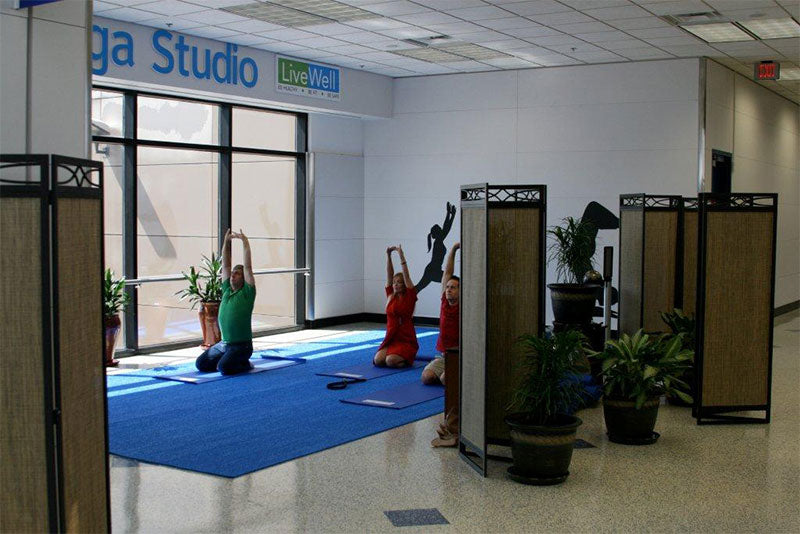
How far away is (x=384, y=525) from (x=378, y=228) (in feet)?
29.4

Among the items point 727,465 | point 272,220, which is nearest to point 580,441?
point 727,465

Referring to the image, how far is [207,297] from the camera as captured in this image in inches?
422

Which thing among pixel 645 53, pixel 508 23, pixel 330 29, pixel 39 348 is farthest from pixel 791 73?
pixel 39 348

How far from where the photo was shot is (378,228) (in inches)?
538

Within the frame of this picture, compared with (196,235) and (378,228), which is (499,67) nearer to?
(378,228)

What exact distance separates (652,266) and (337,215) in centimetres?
572

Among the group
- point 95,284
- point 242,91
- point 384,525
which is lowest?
point 384,525

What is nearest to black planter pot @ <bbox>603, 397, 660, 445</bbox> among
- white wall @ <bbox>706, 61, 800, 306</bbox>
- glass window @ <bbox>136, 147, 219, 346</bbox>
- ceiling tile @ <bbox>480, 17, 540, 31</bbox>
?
ceiling tile @ <bbox>480, 17, 540, 31</bbox>

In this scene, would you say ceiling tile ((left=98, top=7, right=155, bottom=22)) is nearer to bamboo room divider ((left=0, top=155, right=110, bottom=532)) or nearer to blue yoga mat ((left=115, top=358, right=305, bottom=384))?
blue yoga mat ((left=115, top=358, right=305, bottom=384))

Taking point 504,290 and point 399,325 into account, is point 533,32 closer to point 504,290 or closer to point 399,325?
point 399,325

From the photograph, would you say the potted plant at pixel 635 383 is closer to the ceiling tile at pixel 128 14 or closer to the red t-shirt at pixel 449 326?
the red t-shirt at pixel 449 326

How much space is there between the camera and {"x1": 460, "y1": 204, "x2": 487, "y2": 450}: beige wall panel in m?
5.79

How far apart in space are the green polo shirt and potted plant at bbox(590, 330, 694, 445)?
4.05 meters

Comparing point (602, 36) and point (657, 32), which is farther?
point (602, 36)
